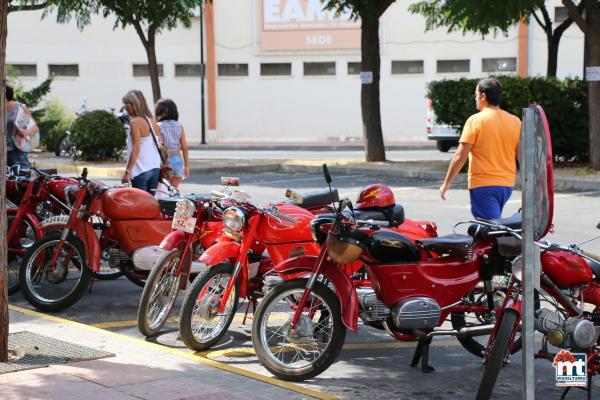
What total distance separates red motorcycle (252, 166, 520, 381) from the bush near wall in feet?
46.3

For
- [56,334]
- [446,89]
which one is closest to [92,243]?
→ [56,334]

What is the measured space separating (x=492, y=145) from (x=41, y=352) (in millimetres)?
3970

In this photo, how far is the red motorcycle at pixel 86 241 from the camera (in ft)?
28.5

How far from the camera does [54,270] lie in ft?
28.5

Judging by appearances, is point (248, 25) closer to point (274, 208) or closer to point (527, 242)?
point (274, 208)

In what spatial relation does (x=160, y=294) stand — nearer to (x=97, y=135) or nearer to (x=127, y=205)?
(x=127, y=205)

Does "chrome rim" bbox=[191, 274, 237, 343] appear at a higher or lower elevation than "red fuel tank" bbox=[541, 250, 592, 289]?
lower

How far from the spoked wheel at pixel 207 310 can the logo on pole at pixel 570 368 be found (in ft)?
8.20

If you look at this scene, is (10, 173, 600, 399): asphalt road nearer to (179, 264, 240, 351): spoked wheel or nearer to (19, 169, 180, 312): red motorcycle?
(179, 264, 240, 351): spoked wheel

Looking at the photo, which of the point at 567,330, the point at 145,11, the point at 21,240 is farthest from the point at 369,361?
the point at 145,11

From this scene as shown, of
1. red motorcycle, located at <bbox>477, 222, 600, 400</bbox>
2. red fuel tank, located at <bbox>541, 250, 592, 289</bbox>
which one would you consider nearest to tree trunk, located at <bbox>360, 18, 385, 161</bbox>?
red motorcycle, located at <bbox>477, 222, 600, 400</bbox>

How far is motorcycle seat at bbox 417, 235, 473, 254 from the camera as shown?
639 centimetres

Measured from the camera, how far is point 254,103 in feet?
127

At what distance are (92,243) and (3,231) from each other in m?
2.10
